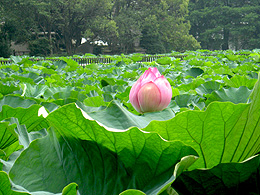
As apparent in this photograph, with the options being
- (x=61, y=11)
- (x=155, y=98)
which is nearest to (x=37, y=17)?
(x=61, y=11)

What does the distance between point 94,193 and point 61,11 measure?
19565 millimetres

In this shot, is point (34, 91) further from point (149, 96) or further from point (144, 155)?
point (144, 155)

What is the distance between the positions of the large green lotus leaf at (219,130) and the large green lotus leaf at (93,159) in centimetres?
4

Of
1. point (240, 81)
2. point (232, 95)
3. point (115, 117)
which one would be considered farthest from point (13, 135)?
point (240, 81)

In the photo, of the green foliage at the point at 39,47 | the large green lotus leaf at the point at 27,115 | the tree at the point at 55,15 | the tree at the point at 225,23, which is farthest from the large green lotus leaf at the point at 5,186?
the tree at the point at 225,23

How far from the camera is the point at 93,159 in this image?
0.35 metres

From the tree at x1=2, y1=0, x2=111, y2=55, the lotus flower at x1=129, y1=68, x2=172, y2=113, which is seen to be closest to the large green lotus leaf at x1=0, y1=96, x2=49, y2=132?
the lotus flower at x1=129, y1=68, x2=172, y2=113

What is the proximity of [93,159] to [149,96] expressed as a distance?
0.24 meters

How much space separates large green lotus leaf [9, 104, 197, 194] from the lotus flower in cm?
24

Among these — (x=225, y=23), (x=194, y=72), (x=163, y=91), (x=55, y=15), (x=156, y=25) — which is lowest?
(x=194, y=72)

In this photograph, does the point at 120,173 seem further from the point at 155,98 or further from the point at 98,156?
the point at 155,98

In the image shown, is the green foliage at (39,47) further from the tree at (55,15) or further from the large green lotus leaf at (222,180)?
the large green lotus leaf at (222,180)

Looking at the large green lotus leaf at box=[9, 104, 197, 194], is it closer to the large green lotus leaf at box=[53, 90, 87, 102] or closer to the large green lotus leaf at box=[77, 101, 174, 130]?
the large green lotus leaf at box=[77, 101, 174, 130]

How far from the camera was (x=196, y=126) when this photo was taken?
34cm
